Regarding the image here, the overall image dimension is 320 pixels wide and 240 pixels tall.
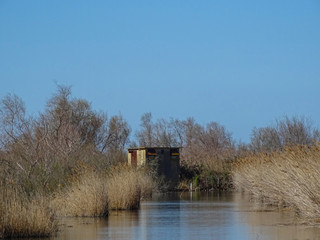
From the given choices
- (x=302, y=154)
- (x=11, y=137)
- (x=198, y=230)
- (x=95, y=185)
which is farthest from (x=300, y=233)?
(x=11, y=137)

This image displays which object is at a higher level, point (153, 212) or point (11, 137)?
point (11, 137)

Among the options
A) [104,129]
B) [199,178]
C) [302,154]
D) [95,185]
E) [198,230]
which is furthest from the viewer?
[104,129]

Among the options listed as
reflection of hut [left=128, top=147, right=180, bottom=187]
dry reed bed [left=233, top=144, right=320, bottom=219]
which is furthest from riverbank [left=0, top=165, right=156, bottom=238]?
reflection of hut [left=128, top=147, right=180, bottom=187]

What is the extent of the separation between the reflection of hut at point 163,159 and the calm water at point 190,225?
19.1 m

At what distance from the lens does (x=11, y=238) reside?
1891 cm

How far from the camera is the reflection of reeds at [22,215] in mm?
18594

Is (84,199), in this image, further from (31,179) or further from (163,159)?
(163,159)

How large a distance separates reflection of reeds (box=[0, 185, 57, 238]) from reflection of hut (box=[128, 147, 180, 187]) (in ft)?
94.9

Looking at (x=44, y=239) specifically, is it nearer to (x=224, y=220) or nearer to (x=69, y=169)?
(x=224, y=220)

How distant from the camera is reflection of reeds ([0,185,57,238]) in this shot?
1859cm

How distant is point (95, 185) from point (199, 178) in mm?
27521

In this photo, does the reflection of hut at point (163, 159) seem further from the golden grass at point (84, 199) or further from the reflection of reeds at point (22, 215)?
the reflection of reeds at point (22, 215)

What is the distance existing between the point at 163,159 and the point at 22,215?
31.5 metres

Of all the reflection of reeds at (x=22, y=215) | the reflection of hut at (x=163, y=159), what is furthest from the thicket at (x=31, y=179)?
the reflection of hut at (x=163, y=159)
